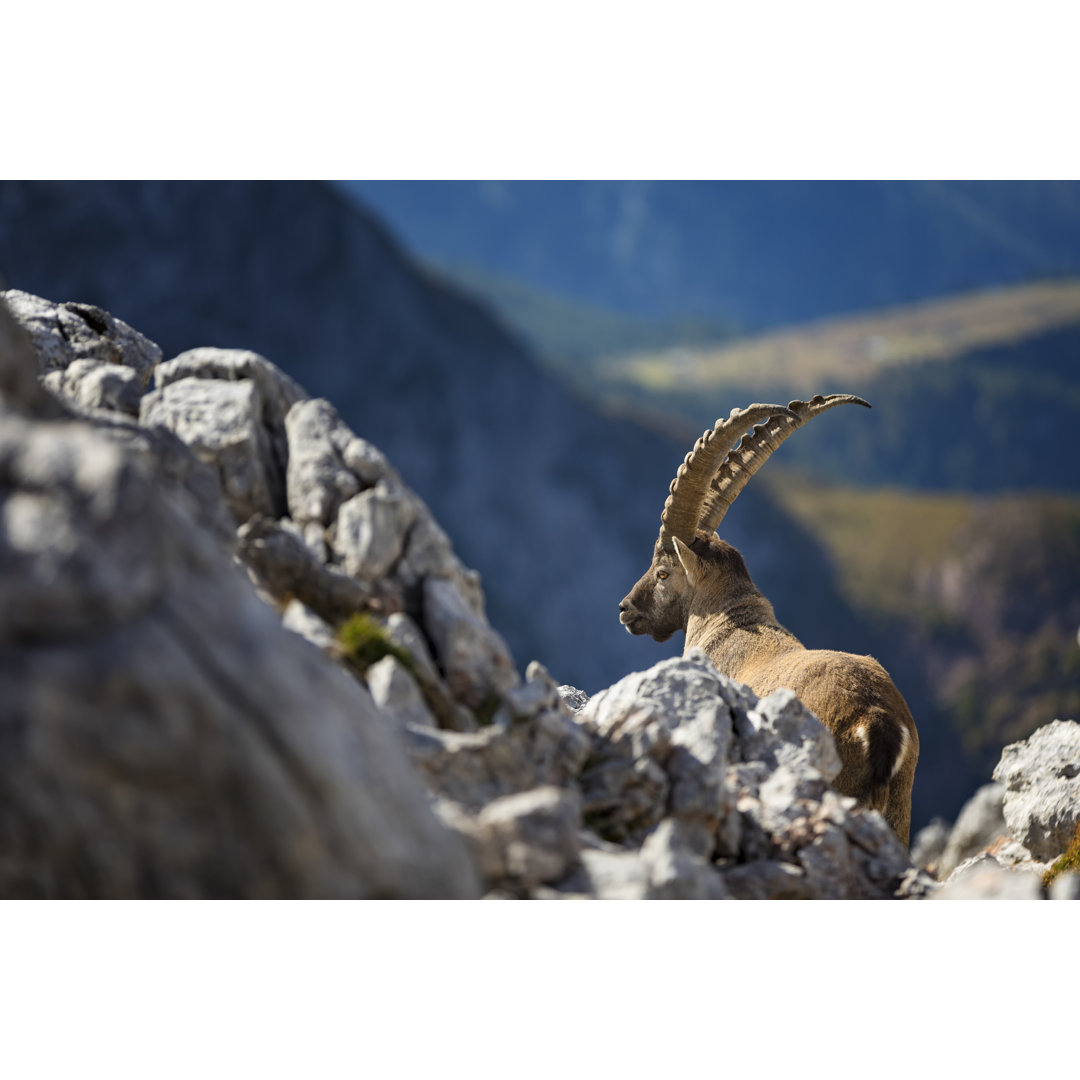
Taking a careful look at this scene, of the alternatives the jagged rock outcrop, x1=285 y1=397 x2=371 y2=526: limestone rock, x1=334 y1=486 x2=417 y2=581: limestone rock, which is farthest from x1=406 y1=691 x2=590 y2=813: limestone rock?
the jagged rock outcrop

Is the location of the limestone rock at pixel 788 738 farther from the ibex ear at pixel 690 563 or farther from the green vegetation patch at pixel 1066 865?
the ibex ear at pixel 690 563

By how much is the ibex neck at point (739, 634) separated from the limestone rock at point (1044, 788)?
2719 millimetres

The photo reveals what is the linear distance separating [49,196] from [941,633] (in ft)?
305

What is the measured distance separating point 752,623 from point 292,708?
32.4 feet

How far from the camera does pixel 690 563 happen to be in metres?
16.1

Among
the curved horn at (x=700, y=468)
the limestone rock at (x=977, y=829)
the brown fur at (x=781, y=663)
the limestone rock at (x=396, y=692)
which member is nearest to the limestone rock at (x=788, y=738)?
the brown fur at (x=781, y=663)

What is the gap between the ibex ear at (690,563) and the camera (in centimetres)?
1595

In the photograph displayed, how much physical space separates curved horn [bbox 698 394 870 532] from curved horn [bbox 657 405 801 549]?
0.21 ft

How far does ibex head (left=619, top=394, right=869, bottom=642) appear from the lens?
1482 cm

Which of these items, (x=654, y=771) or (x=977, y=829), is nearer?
(x=654, y=771)

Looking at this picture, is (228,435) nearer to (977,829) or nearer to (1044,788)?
(1044,788)

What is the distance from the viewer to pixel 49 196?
4294 inches

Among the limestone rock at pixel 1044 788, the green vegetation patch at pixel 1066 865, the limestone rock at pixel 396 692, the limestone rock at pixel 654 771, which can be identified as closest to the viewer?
Result: the limestone rock at pixel 396 692

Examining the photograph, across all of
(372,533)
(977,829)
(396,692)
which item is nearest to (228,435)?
(372,533)
